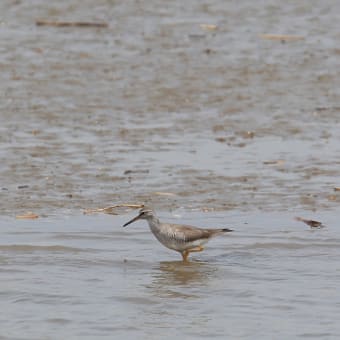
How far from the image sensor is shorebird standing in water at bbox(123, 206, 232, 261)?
38.8ft

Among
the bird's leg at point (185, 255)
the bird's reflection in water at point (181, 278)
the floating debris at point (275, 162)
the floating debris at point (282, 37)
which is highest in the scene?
the floating debris at point (282, 37)

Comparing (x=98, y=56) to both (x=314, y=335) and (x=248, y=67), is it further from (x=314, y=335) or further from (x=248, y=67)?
(x=314, y=335)

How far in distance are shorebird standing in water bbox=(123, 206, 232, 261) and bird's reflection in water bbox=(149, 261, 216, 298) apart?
0.17 meters

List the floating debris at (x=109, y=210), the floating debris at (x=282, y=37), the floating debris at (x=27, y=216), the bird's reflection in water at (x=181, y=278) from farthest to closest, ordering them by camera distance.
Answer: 1. the floating debris at (x=282, y=37)
2. the floating debris at (x=109, y=210)
3. the floating debris at (x=27, y=216)
4. the bird's reflection in water at (x=181, y=278)

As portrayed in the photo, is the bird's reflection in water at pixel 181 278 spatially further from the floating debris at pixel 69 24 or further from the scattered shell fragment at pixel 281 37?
the floating debris at pixel 69 24

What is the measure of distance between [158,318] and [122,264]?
1.42m

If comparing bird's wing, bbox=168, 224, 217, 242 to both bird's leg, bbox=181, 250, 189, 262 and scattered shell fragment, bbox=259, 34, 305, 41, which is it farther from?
scattered shell fragment, bbox=259, 34, 305, 41

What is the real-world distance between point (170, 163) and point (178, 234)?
3.08 metres

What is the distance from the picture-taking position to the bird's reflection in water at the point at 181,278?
11180 mm

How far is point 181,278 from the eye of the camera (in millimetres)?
11656

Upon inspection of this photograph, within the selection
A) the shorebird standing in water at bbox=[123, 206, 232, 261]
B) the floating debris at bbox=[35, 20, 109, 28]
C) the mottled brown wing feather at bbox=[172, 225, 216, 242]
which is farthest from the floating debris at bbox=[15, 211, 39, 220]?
the floating debris at bbox=[35, 20, 109, 28]

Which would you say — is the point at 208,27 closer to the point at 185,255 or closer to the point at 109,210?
the point at 109,210

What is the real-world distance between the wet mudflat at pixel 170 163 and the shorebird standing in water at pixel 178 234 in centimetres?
21

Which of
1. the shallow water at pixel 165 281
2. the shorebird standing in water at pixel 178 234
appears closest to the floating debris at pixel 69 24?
the shallow water at pixel 165 281
